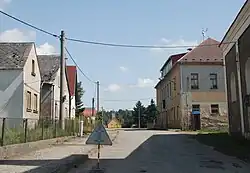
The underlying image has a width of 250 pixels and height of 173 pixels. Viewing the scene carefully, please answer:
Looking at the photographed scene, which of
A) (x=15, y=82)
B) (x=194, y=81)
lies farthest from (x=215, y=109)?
(x=15, y=82)

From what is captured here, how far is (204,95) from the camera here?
4934 cm

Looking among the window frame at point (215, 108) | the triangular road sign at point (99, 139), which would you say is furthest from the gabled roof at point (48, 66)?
the triangular road sign at point (99, 139)

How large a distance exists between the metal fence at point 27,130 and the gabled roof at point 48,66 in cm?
965

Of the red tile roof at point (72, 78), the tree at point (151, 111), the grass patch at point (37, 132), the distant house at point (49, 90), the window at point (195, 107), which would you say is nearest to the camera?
the grass patch at point (37, 132)

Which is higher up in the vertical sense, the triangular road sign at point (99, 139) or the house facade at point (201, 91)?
the house facade at point (201, 91)

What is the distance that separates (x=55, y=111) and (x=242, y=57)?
69.6 ft

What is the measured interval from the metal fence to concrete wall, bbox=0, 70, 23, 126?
407 cm

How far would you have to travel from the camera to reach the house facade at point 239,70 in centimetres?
2312

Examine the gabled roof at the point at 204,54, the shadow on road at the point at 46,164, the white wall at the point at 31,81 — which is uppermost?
the gabled roof at the point at 204,54

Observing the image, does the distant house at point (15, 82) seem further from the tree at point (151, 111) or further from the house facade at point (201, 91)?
the tree at point (151, 111)

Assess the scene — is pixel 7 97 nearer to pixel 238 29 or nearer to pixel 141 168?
pixel 238 29

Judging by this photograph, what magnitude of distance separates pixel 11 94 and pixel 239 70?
16.2 meters

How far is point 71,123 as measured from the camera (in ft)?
105

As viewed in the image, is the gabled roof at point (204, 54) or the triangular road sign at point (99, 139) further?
the gabled roof at point (204, 54)
